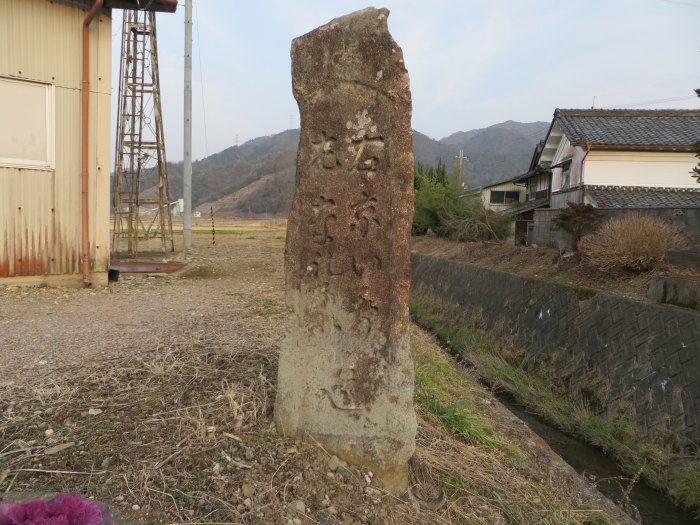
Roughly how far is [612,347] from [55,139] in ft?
30.9

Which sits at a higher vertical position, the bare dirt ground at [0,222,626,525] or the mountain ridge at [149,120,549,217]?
the mountain ridge at [149,120,549,217]

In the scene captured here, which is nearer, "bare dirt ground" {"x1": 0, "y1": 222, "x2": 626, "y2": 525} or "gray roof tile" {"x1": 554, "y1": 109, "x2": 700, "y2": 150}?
"bare dirt ground" {"x1": 0, "y1": 222, "x2": 626, "y2": 525}

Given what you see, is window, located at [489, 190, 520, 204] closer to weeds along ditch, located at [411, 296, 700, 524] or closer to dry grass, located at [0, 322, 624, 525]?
weeds along ditch, located at [411, 296, 700, 524]

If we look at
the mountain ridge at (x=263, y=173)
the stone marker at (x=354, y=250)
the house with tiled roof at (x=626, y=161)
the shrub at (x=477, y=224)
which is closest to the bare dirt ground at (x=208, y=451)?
the stone marker at (x=354, y=250)

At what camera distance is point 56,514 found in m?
1.46

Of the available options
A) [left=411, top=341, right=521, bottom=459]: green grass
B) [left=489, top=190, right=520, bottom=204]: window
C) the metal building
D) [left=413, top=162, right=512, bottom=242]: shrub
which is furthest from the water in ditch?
[left=489, top=190, right=520, bottom=204]: window

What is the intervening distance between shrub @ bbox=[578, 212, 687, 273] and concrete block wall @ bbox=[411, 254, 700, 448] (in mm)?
866

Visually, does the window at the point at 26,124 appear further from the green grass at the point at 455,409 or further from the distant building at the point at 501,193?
the distant building at the point at 501,193

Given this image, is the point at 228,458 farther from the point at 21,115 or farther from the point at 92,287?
the point at 21,115

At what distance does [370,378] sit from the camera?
10.3 feet

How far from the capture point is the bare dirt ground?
264cm

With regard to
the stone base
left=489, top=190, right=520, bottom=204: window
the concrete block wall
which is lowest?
the concrete block wall

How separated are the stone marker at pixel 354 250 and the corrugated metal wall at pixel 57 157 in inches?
272

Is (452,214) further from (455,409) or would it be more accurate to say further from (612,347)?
(455,409)
